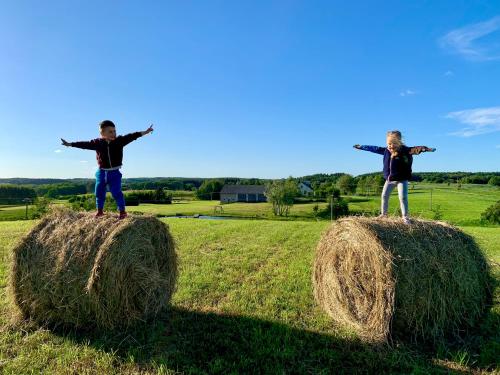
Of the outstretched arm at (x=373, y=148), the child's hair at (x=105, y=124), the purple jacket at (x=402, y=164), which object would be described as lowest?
the purple jacket at (x=402, y=164)

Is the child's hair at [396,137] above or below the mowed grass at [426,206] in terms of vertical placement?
above

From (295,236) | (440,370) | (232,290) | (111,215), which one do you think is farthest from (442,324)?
(295,236)

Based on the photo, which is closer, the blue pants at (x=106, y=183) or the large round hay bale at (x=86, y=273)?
the large round hay bale at (x=86, y=273)

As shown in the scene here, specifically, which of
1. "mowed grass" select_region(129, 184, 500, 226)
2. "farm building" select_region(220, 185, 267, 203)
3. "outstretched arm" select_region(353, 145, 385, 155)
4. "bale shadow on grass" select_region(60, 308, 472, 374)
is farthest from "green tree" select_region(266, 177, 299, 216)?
"bale shadow on grass" select_region(60, 308, 472, 374)

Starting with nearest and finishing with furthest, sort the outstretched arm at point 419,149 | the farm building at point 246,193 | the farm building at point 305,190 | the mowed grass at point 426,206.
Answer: the outstretched arm at point 419,149 → the mowed grass at point 426,206 → the farm building at point 305,190 → the farm building at point 246,193

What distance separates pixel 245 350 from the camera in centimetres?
414

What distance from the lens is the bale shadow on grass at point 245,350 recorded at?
3.76 meters

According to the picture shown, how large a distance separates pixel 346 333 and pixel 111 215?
152 inches

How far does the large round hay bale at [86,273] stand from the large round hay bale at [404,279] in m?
2.86

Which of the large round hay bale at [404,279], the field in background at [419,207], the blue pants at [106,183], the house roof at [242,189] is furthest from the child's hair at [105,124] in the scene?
the house roof at [242,189]

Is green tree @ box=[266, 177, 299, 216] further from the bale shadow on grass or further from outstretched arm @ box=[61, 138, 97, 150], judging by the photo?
the bale shadow on grass

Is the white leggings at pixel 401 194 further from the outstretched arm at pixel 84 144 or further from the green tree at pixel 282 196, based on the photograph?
the green tree at pixel 282 196

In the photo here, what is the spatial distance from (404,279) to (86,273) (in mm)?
4176

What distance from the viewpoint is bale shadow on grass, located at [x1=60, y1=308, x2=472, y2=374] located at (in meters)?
3.76
